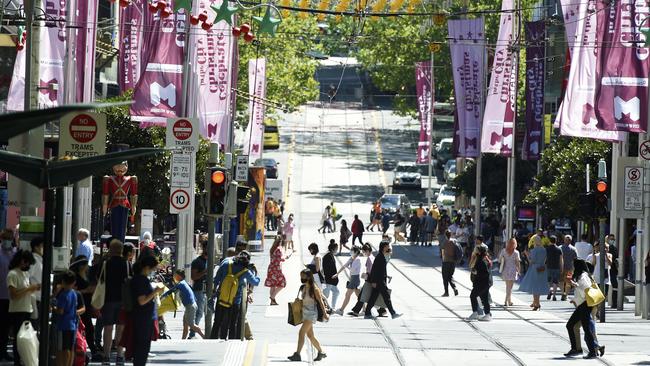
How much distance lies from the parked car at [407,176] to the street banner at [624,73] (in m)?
52.1

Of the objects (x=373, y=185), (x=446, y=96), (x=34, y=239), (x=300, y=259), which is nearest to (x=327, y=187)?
(x=373, y=185)

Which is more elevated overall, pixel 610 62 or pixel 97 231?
pixel 610 62

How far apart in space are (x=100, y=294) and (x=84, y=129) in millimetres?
2691

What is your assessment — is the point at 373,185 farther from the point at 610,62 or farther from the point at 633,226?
the point at 610,62

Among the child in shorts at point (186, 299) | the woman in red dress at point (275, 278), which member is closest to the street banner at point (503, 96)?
the woman in red dress at point (275, 278)

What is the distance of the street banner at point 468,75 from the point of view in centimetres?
4741

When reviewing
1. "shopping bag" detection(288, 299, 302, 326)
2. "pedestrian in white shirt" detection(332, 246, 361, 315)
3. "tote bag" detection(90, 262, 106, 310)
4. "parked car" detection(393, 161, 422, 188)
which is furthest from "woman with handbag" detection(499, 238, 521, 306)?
"parked car" detection(393, 161, 422, 188)

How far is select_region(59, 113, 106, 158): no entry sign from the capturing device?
Answer: 21266 millimetres

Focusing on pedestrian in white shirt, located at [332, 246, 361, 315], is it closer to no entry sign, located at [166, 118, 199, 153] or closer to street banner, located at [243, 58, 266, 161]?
no entry sign, located at [166, 118, 199, 153]

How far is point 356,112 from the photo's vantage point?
119 meters

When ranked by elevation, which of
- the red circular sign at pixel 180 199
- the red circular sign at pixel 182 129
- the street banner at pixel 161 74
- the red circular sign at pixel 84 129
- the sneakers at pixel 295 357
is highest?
the street banner at pixel 161 74

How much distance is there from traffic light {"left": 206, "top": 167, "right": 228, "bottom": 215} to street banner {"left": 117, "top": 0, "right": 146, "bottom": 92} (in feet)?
25.9

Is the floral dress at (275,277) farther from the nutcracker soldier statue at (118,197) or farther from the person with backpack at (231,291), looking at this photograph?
the person with backpack at (231,291)

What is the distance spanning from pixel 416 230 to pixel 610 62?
31.8 metres
